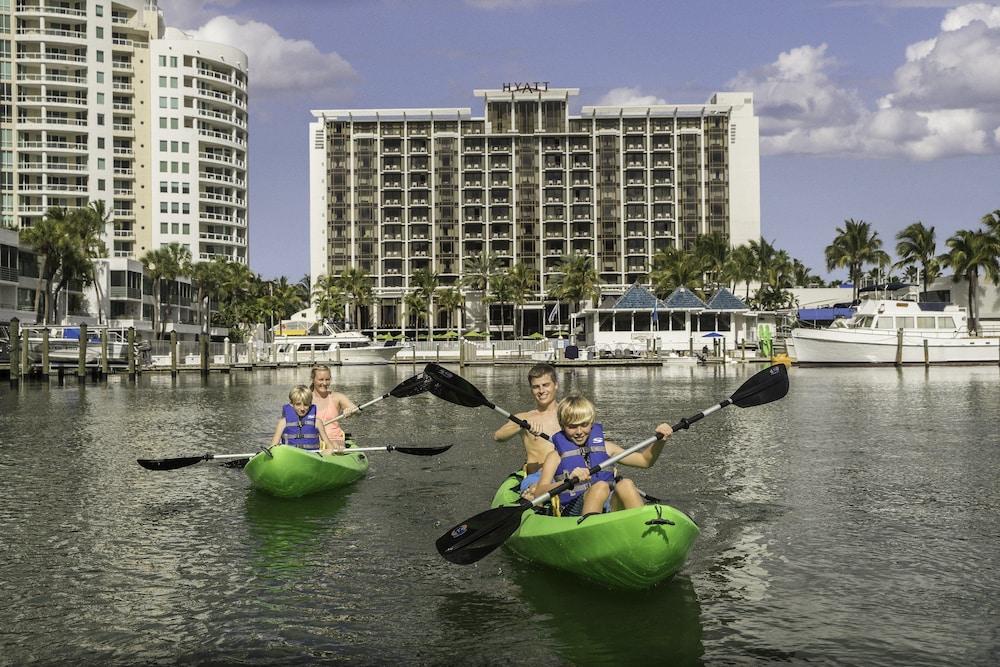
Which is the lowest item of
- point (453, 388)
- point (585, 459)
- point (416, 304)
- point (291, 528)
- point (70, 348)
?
point (291, 528)

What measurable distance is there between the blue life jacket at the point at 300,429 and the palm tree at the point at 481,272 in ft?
360

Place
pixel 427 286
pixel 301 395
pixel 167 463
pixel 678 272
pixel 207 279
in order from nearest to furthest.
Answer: pixel 301 395 → pixel 167 463 → pixel 207 279 → pixel 678 272 → pixel 427 286

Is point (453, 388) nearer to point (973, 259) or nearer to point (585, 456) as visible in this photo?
point (585, 456)

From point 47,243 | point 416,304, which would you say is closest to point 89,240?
point 47,243

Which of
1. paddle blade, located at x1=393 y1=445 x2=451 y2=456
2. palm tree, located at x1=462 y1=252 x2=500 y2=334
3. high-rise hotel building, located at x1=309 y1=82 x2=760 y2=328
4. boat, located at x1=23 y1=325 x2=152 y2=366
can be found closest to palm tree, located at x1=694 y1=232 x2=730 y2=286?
high-rise hotel building, located at x1=309 y1=82 x2=760 y2=328

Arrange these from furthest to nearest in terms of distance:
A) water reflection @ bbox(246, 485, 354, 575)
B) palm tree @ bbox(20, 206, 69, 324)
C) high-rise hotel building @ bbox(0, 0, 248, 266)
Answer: high-rise hotel building @ bbox(0, 0, 248, 266) → palm tree @ bbox(20, 206, 69, 324) → water reflection @ bbox(246, 485, 354, 575)

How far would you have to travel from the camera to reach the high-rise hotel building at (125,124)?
11844 cm

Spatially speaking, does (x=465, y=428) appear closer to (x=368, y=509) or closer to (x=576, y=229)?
(x=368, y=509)

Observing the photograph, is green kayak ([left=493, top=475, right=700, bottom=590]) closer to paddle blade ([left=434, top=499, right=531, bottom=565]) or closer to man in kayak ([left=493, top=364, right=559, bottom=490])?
paddle blade ([left=434, top=499, right=531, bottom=565])

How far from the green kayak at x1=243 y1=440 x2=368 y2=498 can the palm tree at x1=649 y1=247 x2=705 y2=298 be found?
97.8 metres

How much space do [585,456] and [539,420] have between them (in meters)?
1.89

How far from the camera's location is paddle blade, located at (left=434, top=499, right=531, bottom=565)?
10023 mm

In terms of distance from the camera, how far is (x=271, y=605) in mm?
9898

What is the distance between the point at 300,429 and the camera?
1598 cm
